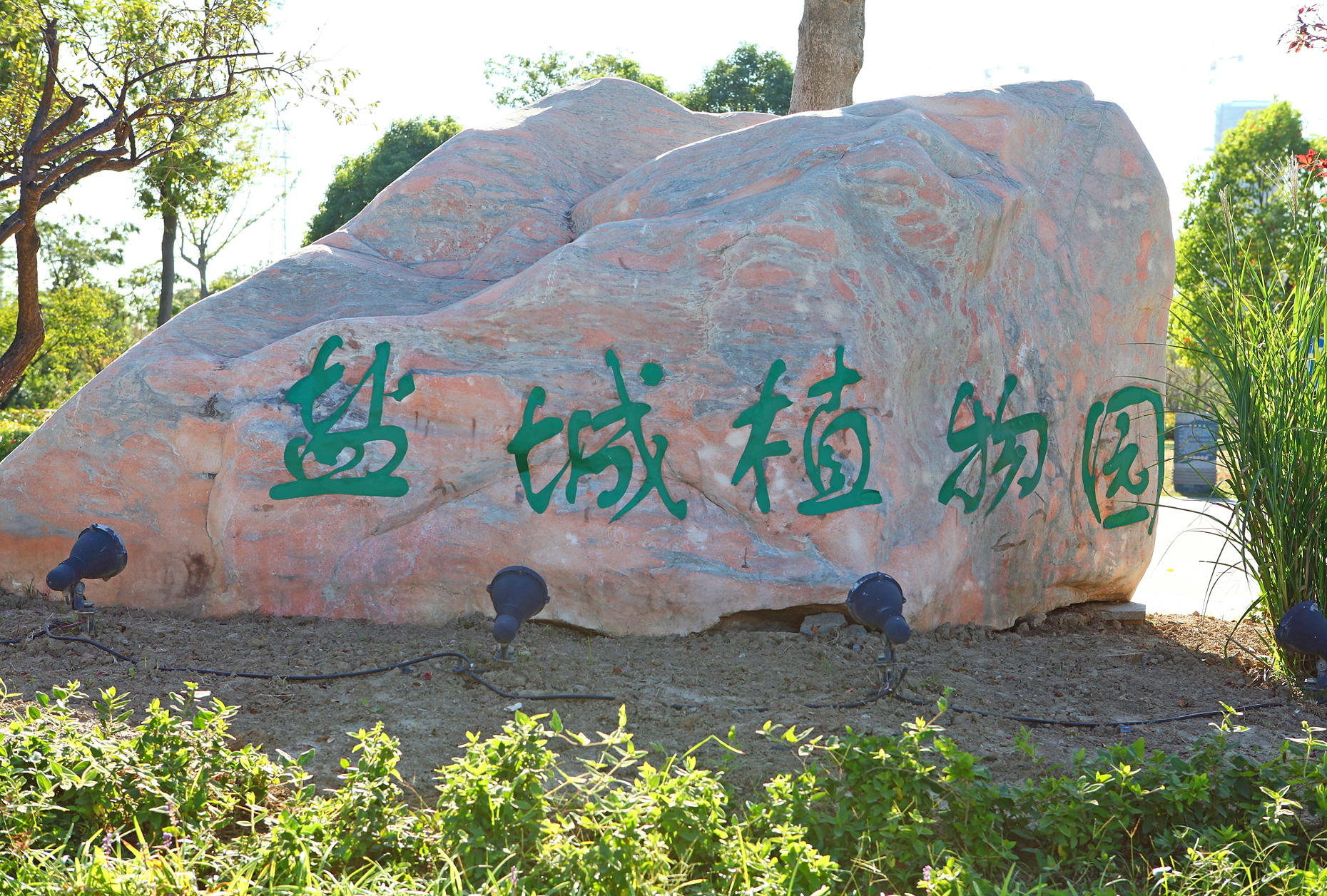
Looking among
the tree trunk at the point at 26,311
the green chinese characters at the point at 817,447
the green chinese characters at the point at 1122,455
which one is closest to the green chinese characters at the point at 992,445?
the green chinese characters at the point at 1122,455

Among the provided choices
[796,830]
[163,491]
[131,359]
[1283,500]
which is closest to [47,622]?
[163,491]

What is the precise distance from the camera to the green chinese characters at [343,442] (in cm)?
→ 469

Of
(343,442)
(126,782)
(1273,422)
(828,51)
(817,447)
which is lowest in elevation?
(126,782)

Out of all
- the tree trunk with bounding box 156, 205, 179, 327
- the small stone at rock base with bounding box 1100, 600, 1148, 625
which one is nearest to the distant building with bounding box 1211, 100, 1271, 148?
the tree trunk with bounding box 156, 205, 179, 327

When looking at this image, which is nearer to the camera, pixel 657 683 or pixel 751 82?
pixel 657 683

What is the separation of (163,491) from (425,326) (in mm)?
1486

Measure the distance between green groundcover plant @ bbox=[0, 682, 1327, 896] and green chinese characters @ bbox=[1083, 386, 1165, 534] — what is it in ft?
9.89

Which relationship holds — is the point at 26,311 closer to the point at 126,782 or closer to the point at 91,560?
the point at 91,560

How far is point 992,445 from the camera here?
5211 mm

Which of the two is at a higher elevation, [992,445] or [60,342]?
[60,342]

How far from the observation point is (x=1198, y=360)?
534 centimetres

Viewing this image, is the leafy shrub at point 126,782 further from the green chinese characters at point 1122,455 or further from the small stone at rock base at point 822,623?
the green chinese characters at point 1122,455

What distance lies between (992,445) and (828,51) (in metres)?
5.59

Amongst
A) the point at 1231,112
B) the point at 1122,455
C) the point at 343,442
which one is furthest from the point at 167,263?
the point at 1231,112
